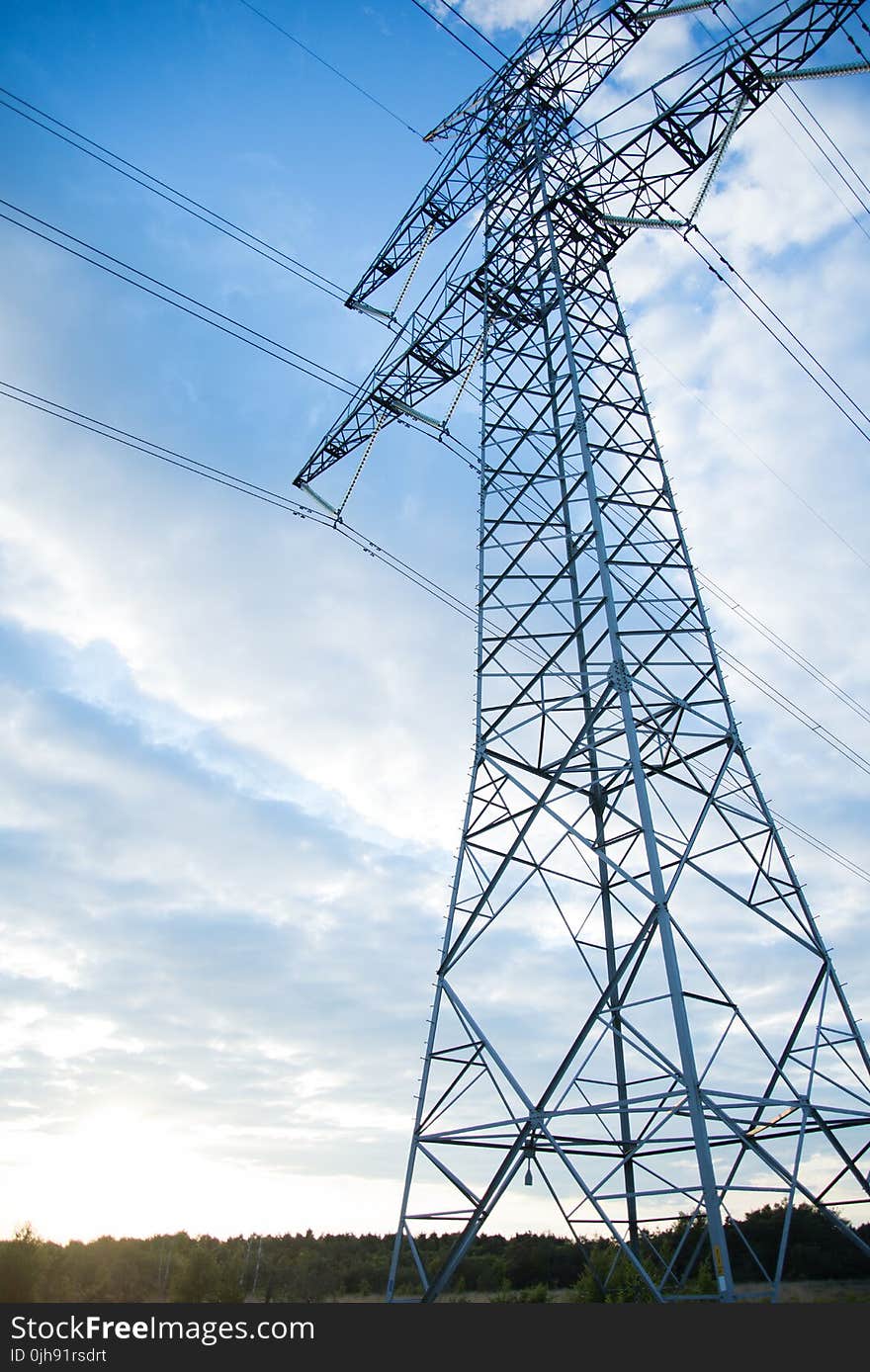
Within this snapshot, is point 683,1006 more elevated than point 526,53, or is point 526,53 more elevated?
point 526,53

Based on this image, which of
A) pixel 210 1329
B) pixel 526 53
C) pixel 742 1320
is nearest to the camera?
pixel 742 1320

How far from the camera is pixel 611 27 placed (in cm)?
1680

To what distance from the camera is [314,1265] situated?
44.0m

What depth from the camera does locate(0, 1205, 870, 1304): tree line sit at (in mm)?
31828

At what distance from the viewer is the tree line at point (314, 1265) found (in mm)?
31828

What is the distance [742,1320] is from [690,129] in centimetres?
1729

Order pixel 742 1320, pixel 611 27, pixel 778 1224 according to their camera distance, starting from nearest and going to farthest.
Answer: pixel 742 1320
pixel 611 27
pixel 778 1224

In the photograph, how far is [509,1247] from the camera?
36781mm

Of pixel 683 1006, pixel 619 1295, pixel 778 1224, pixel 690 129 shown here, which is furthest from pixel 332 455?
pixel 778 1224

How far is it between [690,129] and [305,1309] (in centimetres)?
1826

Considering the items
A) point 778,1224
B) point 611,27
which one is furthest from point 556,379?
point 778,1224

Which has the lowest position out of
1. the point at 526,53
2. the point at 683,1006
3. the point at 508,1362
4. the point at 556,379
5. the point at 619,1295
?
the point at 619,1295

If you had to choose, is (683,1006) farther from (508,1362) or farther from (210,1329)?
(210,1329)

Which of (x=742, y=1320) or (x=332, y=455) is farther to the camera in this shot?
(x=332, y=455)
